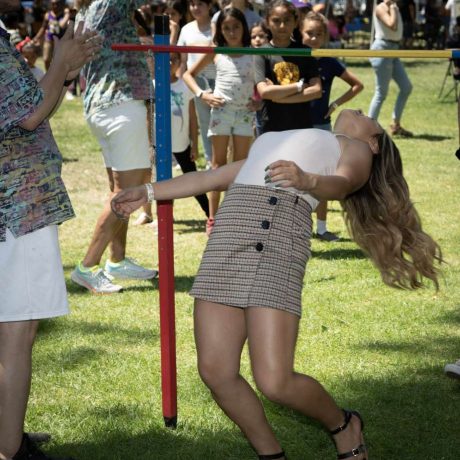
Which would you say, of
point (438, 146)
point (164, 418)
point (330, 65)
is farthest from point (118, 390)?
point (438, 146)

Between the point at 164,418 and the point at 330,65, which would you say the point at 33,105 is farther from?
the point at 330,65

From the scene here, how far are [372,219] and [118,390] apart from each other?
61.2 inches

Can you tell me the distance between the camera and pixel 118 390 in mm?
4312

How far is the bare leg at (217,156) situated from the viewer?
7.46 metres

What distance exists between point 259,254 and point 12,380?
1.03m

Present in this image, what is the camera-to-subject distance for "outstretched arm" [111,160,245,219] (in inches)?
138

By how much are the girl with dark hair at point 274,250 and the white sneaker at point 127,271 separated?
2688 mm

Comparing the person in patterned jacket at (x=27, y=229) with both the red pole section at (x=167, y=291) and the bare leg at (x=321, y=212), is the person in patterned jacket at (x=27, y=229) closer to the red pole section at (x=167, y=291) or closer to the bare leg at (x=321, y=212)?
the red pole section at (x=167, y=291)

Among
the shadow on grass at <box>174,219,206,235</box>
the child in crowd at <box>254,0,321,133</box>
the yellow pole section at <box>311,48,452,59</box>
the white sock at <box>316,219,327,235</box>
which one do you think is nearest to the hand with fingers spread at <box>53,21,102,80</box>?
the yellow pole section at <box>311,48,452,59</box>

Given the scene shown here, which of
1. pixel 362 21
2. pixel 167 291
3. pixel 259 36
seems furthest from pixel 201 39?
pixel 362 21

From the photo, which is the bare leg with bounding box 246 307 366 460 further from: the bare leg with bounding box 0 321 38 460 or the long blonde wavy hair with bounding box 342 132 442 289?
the bare leg with bounding box 0 321 38 460

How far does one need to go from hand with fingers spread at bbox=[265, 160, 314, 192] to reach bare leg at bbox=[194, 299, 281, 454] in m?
0.54

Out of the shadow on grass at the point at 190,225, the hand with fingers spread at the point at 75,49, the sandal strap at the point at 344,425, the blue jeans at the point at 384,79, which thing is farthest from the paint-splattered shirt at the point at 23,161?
the blue jeans at the point at 384,79

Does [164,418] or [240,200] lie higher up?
[240,200]
